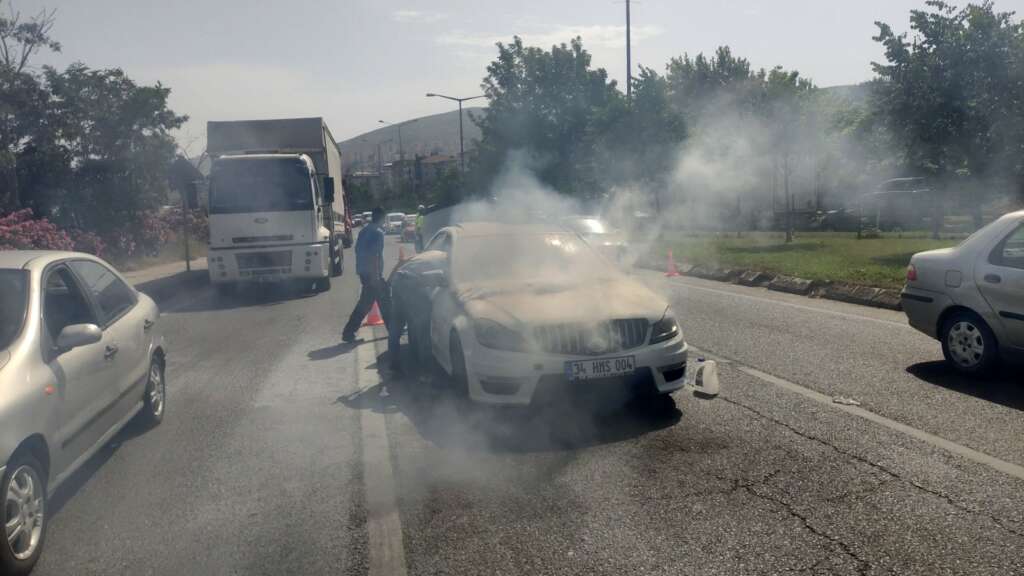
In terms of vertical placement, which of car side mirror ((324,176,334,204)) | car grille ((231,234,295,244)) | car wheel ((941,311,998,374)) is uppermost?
car side mirror ((324,176,334,204))

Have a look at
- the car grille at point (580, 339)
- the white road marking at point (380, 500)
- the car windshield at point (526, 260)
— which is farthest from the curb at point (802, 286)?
the white road marking at point (380, 500)

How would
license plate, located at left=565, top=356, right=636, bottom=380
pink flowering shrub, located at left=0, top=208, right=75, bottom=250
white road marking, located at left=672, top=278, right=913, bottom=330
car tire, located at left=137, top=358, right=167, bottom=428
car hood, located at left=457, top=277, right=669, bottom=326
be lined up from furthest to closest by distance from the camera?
pink flowering shrub, located at left=0, top=208, right=75, bottom=250, white road marking, located at left=672, top=278, right=913, bottom=330, car tire, located at left=137, top=358, right=167, bottom=428, car hood, located at left=457, top=277, right=669, bottom=326, license plate, located at left=565, top=356, right=636, bottom=380

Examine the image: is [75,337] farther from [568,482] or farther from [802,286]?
[802,286]

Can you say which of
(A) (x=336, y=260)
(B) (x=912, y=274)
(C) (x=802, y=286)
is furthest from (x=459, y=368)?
(A) (x=336, y=260)

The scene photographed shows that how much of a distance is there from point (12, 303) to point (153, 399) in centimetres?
191

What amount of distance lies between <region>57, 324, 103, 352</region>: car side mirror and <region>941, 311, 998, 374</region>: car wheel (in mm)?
6565

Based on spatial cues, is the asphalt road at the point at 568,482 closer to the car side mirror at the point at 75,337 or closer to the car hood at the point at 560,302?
the car hood at the point at 560,302

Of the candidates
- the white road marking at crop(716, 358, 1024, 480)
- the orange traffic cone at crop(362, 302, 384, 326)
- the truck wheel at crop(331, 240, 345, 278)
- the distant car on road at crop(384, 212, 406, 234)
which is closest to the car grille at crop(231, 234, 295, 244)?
the truck wheel at crop(331, 240, 345, 278)

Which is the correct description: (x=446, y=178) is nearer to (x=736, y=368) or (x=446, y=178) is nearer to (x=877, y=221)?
(x=877, y=221)

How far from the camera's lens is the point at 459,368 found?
6.51 metres

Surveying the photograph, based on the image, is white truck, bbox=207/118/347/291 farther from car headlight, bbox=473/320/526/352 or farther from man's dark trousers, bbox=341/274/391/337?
car headlight, bbox=473/320/526/352

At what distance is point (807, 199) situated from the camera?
5259 centimetres

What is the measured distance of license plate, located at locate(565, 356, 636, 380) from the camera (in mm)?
6012

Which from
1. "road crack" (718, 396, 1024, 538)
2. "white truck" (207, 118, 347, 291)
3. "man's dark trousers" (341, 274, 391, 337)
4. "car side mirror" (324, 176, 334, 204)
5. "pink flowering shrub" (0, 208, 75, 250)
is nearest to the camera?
"road crack" (718, 396, 1024, 538)
